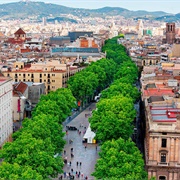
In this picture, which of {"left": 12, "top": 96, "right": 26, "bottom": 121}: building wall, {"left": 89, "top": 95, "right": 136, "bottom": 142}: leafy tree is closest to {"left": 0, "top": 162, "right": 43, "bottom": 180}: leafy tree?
{"left": 89, "top": 95, "right": 136, "bottom": 142}: leafy tree

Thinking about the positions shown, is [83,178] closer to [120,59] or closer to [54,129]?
[54,129]

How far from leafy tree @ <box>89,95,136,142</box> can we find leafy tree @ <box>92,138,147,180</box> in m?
11.4

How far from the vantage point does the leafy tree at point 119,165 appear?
151 feet

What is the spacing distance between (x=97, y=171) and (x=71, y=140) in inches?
1024

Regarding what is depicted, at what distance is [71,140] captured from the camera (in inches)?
2913

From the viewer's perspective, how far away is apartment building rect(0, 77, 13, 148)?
7019 cm

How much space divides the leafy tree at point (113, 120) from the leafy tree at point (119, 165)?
37.5 feet

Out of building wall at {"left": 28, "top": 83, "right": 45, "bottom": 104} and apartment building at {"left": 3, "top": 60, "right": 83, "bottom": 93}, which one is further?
apartment building at {"left": 3, "top": 60, "right": 83, "bottom": 93}

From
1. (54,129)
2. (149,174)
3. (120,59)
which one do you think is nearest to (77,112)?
(54,129)

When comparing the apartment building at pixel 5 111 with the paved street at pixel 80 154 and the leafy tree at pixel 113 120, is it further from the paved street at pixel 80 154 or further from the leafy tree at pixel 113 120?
the leafy tree at pixel 113 120

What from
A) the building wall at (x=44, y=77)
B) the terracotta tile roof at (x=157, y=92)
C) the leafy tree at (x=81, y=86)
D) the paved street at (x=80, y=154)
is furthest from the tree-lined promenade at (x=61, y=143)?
the building wall at (x=44, y=77)

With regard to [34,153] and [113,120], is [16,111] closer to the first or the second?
[113,120]

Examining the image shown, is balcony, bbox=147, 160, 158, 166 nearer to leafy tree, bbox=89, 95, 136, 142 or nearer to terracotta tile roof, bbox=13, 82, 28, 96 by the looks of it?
leafy tree, bbox=89, 95, 136, 142

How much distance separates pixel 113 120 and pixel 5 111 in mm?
18389
